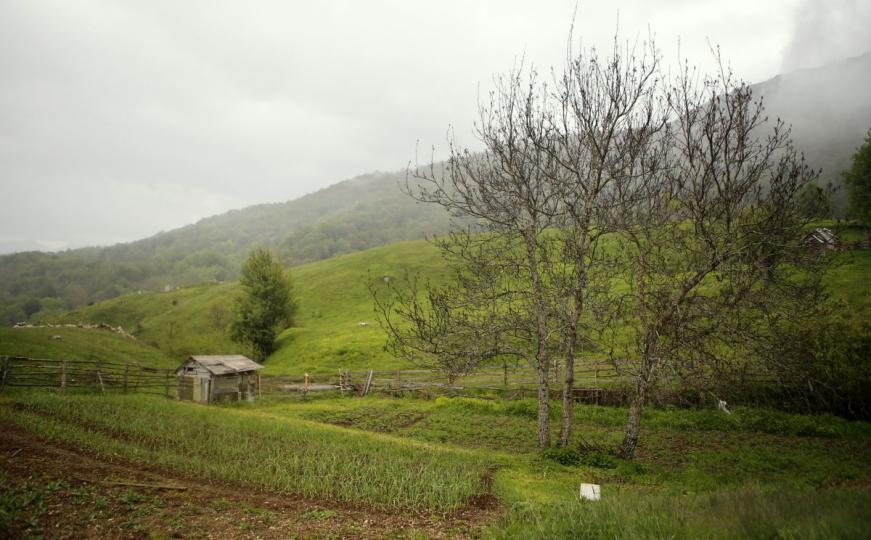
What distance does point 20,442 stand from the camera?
1278cm

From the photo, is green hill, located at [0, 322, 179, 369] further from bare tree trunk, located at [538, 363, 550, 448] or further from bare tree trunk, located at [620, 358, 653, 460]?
bare tree trunk, located at [620, 358, 653, 460]

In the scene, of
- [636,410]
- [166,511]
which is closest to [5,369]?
[166,511]

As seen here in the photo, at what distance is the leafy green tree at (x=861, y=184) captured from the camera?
4581cm

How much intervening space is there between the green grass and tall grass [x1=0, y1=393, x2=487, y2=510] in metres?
22.3

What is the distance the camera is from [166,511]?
8.95 metres

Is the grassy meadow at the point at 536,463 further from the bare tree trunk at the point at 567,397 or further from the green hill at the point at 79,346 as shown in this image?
the green hill at the point at 79,346

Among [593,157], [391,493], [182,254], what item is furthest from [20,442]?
[182,254]

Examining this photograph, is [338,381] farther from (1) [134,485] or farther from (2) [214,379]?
(1) [134,485]

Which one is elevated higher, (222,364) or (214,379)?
(222,364)

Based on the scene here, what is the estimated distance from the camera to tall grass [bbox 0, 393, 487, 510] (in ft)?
35.6

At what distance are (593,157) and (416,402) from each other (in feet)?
67.8

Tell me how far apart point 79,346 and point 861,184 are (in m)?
82.5

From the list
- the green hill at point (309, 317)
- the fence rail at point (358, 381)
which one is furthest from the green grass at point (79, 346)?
the fence rail at point (358, 381)

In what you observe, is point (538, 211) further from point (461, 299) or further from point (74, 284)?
point (74, 284)
